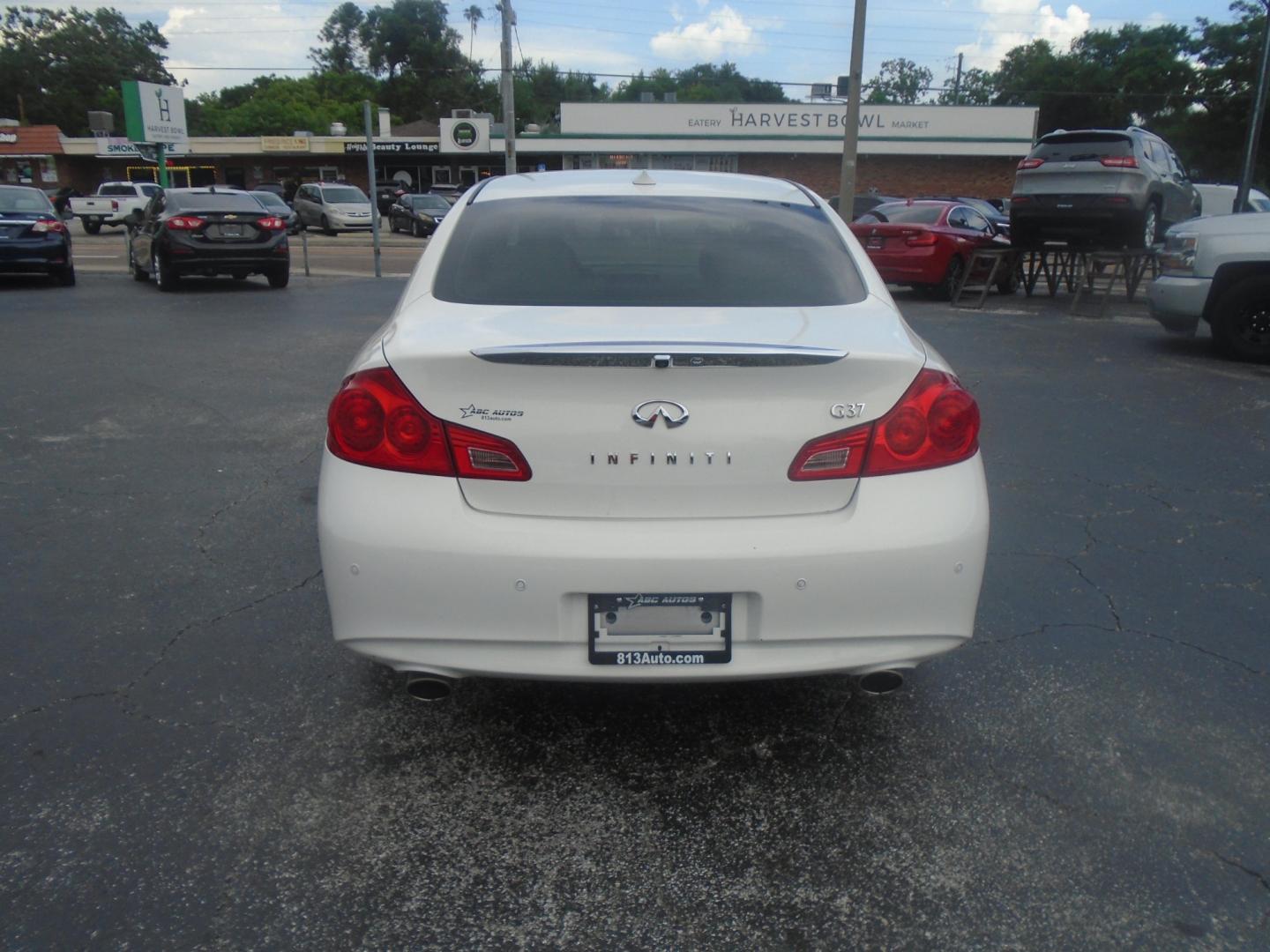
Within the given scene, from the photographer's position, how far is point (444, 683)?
293cm

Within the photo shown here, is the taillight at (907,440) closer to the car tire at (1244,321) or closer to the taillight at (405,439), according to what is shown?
the taillight at (405,439)

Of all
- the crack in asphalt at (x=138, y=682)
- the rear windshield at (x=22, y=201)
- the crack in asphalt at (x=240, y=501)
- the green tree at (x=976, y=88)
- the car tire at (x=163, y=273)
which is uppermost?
the green tree at (x=976, y=88)

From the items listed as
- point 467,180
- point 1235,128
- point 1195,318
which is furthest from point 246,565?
point 1235,128

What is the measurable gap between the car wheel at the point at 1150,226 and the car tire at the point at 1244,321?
5.33m

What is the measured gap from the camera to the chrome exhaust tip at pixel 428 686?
289 cm

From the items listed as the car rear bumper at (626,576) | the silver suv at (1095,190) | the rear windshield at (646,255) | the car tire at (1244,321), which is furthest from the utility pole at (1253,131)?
the car rear bumper at (626,576)

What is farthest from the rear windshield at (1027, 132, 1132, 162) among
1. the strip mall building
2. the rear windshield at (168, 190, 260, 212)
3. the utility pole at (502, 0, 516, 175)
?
the strip mall building

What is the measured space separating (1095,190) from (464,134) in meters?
40.4

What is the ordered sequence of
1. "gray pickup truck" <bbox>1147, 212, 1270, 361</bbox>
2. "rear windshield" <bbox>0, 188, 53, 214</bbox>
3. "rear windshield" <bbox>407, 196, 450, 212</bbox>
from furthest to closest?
"rear windshield" <bbox>407, 196, 450, 212</bbox> < "rear windshield" <bbox>0, 188, 53, 214</bbox> < "gray pickup truck" <bbox>1147, 212, 1270, 361</bbox>

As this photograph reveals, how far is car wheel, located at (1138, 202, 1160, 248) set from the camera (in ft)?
48.1

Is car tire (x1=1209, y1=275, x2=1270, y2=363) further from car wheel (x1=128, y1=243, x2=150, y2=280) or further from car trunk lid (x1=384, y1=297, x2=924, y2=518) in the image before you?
car wheel (x1=128, y1=243, x2=150, y2=280)

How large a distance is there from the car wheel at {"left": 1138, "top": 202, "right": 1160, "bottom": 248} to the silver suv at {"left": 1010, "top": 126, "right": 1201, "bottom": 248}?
0.01 meters

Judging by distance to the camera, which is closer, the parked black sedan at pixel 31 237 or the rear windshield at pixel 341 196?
the parked black sedan at pixel 31 237

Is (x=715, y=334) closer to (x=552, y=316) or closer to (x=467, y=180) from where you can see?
(x=552, y=316)
